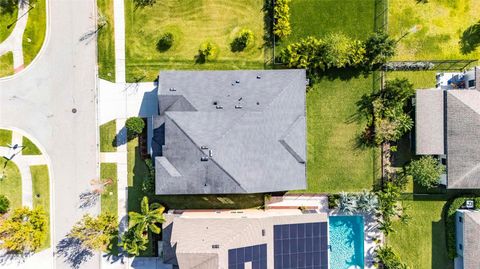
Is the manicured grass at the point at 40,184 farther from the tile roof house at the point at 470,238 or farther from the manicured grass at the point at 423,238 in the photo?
the tile roof house at the point at 470,238

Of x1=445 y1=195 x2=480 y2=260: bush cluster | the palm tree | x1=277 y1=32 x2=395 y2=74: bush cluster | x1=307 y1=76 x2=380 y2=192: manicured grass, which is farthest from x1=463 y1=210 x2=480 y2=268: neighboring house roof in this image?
the palm tree

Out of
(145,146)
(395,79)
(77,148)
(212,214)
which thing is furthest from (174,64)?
(395,79)

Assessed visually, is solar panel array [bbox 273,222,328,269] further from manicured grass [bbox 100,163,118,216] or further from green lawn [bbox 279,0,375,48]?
green lawn [bbox 279,0,375,48]

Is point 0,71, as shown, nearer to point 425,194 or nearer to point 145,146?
point 145,146

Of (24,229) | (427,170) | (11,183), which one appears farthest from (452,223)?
(11,183)

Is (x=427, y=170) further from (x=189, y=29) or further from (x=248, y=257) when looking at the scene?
(x=189, y=29)

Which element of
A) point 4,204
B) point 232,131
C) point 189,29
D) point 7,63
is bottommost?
point 4,204
